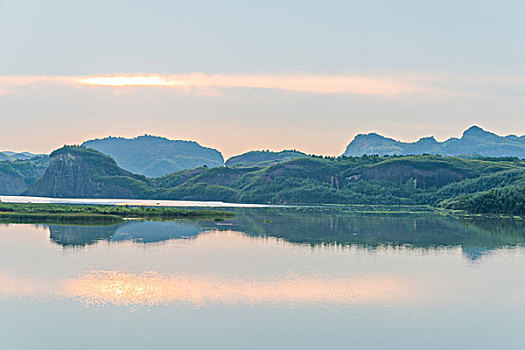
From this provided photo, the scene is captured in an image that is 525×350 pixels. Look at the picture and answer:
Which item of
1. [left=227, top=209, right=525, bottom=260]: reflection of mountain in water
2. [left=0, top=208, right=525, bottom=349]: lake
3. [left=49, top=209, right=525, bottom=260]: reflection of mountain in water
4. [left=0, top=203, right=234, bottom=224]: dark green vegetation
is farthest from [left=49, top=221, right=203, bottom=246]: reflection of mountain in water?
[left=227, top=209, right=525, bottom=260]: reflection of mountain in water

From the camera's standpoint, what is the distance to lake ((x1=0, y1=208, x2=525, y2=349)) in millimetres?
37312

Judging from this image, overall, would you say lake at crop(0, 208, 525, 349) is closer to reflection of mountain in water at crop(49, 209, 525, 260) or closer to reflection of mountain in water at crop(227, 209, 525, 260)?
reflection of mountain in water at crop(49, 209, 525, 260)

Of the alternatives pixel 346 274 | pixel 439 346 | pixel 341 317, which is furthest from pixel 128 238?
pixel 439 346

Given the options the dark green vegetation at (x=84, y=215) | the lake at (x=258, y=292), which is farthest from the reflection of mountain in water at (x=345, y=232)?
the dark green vegetation at (x=84, y=215)

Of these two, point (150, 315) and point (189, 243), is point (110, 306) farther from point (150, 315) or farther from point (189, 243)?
point (189, 243)

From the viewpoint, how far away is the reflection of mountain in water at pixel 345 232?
85.6 metres

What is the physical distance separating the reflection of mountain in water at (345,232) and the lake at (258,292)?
90 cm

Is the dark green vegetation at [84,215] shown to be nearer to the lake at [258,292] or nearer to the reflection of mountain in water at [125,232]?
the reflection of mountain in water at [125,232]

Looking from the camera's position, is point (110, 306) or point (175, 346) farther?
point (110, 306)

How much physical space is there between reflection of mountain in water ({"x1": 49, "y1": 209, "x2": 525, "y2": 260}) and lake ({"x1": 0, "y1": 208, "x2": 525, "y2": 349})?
2.96ft

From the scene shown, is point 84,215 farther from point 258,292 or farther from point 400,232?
point 258,292

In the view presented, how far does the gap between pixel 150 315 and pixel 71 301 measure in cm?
764

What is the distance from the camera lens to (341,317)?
41812mm

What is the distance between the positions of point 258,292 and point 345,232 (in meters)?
53.3
